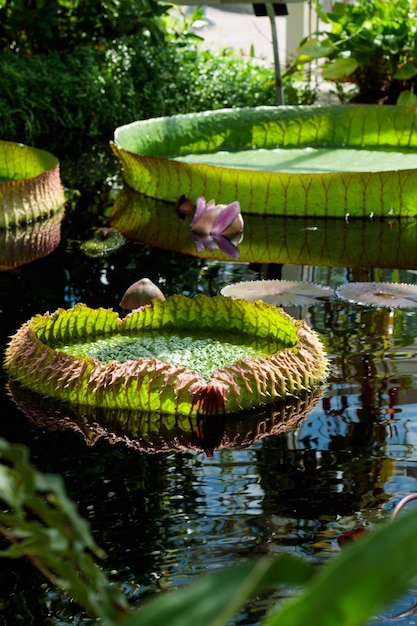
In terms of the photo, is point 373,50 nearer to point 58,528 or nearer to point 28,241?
point 28,241

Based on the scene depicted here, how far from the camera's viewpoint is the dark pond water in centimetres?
145

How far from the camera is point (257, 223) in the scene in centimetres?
377

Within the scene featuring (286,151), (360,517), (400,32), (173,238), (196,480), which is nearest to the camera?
(360,517)

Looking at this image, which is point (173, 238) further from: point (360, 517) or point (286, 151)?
point (360, 517)

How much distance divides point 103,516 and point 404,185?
91.9 inches

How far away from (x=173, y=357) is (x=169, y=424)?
15 cm

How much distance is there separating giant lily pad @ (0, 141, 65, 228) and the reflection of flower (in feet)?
1.95

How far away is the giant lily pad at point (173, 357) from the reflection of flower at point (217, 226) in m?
1.18

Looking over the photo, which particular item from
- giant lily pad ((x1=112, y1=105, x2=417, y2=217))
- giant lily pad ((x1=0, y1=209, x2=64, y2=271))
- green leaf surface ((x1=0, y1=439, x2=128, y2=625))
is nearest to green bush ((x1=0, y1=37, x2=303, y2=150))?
giant lily pad ((x1=112, y1=105, x2=417, y2=217))

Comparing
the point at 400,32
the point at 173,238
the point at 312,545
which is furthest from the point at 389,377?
the point at 400,32

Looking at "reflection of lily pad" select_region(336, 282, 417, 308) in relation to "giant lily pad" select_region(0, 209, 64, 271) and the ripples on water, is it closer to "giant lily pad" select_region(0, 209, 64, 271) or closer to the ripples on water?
the ripples on water

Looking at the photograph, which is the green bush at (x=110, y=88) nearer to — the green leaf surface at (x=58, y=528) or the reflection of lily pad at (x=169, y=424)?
the reflection of lily pad at (x=169, y=424)

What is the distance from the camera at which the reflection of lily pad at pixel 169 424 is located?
1959 millimetres

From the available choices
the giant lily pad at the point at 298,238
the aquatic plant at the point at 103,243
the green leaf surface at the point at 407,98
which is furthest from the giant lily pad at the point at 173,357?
the green leaf surface at the point at 407,98
